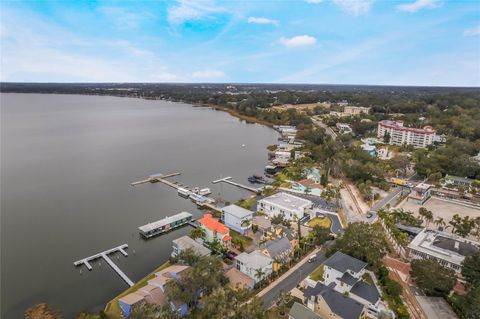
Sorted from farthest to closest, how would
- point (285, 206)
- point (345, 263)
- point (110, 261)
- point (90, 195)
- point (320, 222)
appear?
point (90, 195), point (285, 206), point (320, 222), point (110, 261), point (345, 263)

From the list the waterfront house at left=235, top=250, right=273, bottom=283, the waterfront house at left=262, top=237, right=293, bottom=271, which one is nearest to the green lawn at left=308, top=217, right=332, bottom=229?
the waterfront house at left=262, top=237, right=293, bottom=271

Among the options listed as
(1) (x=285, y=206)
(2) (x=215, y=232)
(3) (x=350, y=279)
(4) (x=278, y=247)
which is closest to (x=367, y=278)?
(3) (x=350, y=279)

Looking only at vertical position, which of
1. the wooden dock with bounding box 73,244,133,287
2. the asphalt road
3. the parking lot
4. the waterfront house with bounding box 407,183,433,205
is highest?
the waterfront house with bounding box 407,183,433,205

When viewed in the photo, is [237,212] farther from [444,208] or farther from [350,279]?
[444,208]

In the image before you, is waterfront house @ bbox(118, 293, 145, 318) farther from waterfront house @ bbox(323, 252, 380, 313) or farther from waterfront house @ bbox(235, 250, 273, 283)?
waterfront house @ bbox(323, 252, 380, 313)

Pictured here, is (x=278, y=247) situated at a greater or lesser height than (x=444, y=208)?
greater

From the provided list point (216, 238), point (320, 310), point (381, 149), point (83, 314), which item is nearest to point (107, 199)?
point (216, 238)

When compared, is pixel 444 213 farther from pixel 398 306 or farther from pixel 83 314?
pixel 83 314
